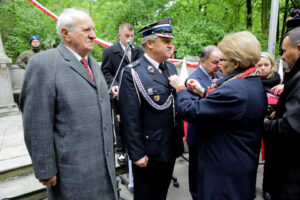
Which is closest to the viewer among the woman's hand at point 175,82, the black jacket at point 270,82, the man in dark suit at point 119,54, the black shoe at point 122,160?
the woman's hand at point 175,82

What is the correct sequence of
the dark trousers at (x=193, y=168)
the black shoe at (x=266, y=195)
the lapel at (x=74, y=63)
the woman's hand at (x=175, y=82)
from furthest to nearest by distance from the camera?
the black shoe at (x=266, y=195) → the dark trousers at (x=193, y=168) → the woman's hand at (x=175, y=82) → the lapel at (x=74, y=63)

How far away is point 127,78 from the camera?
6.37 feet

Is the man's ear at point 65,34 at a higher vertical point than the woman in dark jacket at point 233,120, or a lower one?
higher

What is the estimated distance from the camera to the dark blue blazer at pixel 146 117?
75.2 inches

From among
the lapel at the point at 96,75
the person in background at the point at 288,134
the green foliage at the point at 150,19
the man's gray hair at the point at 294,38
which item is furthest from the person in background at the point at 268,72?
the green foliage at the point at 150,19

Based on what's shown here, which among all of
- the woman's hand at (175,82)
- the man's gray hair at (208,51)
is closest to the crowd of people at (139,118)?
the woman's hand at (175,82)

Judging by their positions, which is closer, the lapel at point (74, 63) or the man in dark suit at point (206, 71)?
the lapel at point (74, 63)

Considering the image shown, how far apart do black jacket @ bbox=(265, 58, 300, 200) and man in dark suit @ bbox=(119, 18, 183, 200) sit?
0.90 meters

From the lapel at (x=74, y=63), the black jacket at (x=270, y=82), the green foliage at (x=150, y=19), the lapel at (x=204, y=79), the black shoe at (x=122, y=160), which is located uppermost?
the green foliage at (x=150, y=19)

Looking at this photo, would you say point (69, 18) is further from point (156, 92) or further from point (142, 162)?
point (142, 162)

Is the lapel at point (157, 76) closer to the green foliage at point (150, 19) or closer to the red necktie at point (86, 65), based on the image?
the red necktie at point (86, 65)

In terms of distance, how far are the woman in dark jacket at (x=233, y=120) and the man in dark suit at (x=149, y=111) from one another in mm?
345

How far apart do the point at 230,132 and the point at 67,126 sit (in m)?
1.24

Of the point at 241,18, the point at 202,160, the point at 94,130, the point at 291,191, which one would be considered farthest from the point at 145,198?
the point at 241,18
